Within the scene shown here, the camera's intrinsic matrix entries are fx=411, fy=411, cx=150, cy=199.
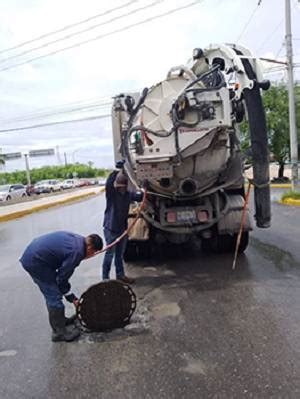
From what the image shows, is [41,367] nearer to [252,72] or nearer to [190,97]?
[190,97]

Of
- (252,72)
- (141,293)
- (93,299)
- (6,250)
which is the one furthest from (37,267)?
(6,250)

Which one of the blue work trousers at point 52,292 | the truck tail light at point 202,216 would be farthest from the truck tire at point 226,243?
the blue work trousers at point 52,292

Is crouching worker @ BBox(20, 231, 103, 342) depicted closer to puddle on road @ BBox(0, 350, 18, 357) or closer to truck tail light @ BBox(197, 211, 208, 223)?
puddle on road @ BBox(0, 350, 18, 357)

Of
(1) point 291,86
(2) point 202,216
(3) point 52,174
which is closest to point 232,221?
(2) point 202,216

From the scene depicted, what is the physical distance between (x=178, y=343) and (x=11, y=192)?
108ft

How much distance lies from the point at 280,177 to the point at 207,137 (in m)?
19.9

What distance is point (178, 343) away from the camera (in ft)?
12.0

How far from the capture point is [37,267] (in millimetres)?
3844

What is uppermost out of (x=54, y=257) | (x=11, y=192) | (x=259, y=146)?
(x=259, y=146)

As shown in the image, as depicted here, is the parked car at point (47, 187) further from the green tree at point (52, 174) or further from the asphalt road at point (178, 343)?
the asphalt road at point (178, 343)

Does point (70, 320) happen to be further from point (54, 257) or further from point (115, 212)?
point (115, 212)

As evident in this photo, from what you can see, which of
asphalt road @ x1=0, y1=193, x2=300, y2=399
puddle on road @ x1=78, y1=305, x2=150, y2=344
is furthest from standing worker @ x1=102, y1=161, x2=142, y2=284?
puddle on road @ x1=78, y1=305, x2=150, y2=344

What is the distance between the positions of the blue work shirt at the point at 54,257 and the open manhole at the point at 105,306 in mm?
308

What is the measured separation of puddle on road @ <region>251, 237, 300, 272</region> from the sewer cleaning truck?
2.23ft
